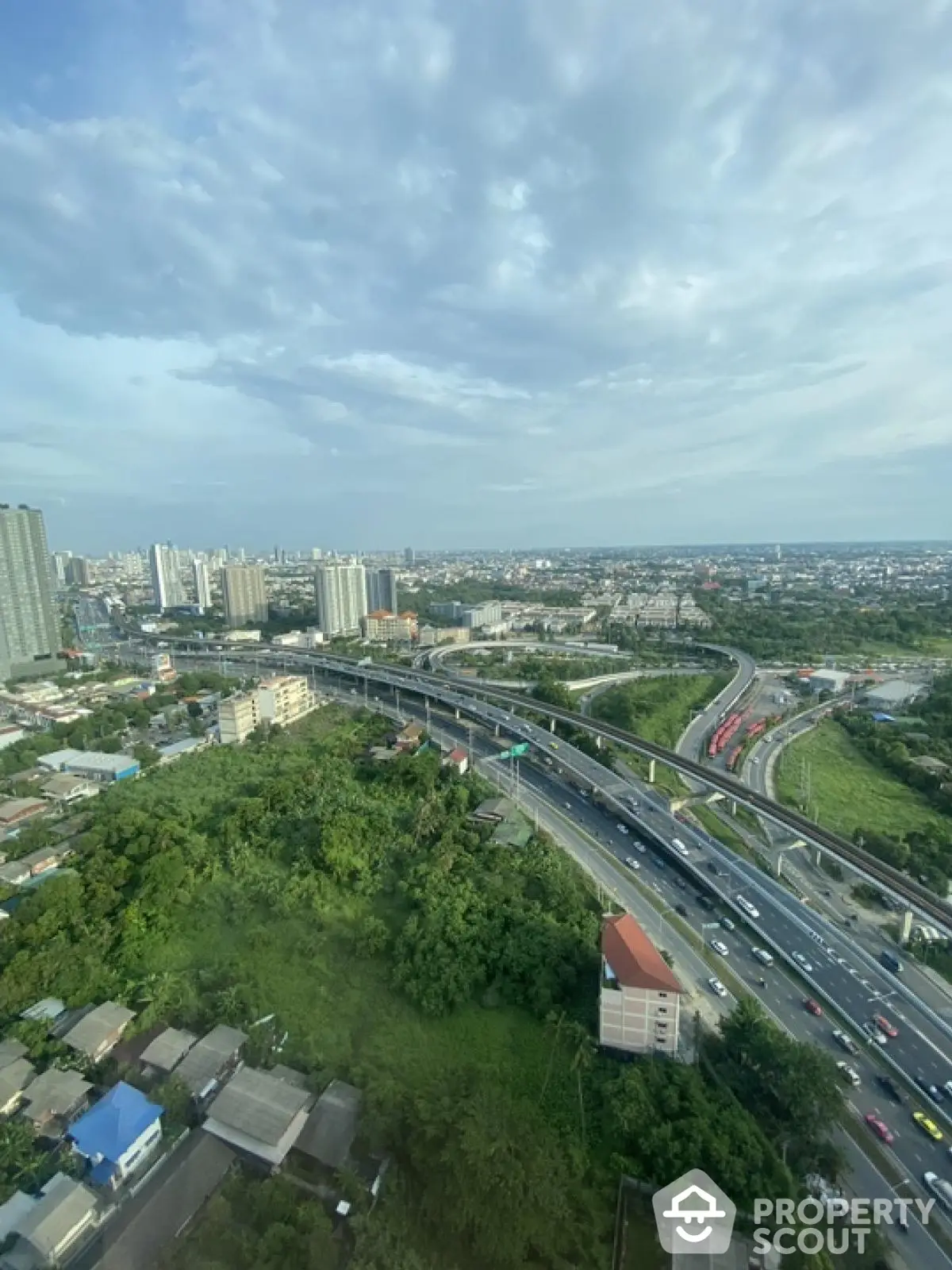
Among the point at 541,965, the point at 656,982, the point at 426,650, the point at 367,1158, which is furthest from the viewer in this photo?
the point at 426,650

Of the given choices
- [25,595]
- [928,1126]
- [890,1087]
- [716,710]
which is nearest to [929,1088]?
[890,1087]

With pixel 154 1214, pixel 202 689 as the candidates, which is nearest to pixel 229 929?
pixel 154 1214

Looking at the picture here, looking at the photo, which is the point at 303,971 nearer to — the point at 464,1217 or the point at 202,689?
the point at 464,1217

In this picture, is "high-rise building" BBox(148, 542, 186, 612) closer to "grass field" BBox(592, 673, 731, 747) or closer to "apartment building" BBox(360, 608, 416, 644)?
"apartment building" BBox(360, 608, 416, 644)

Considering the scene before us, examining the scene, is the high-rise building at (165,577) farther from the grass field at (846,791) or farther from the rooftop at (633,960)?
the rooftop at (633,960)

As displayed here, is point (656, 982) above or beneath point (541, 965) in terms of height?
above

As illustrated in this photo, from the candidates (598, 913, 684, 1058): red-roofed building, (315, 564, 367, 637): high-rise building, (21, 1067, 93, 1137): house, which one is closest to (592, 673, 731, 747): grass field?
(598, 913, 684, 1058): red-roofed building

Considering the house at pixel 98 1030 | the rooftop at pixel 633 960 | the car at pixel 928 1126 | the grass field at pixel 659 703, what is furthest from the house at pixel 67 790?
the car at pixel 928 1126
